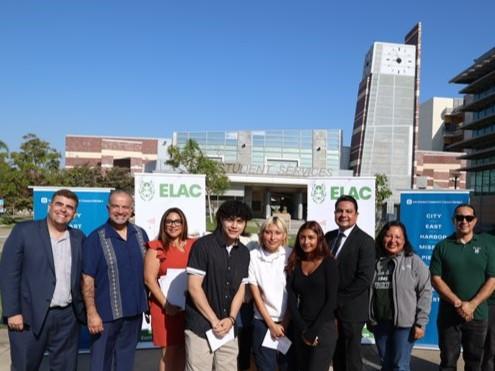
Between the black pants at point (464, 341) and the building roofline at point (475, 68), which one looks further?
the building roofline at point (475, 68)

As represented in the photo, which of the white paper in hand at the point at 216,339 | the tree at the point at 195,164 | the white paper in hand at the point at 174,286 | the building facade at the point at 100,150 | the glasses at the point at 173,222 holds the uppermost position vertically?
the building facade at the point at 100,150

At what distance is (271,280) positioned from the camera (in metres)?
3.31

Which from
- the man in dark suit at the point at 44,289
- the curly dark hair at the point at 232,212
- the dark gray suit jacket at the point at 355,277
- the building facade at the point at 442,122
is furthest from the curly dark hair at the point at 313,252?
the building facade at the point at 442,122

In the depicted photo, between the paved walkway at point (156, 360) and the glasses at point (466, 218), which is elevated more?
the glasses at point (466, 218)

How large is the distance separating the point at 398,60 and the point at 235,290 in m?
49.0

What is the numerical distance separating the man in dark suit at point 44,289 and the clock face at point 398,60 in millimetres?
47781

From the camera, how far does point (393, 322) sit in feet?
12.0

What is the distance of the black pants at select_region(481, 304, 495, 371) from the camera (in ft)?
12.5

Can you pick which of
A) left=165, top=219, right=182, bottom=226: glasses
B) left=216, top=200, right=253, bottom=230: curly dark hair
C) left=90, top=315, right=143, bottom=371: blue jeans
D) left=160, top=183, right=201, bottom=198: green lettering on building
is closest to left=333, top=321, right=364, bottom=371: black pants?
left=216, top=200, right=253, bottom=230: curly dark hair

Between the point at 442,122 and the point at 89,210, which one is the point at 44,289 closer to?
the point at 89,210

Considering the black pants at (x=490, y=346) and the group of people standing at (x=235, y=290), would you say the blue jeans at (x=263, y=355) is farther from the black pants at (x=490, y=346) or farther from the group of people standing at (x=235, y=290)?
the black pants at (x=490, y=346)

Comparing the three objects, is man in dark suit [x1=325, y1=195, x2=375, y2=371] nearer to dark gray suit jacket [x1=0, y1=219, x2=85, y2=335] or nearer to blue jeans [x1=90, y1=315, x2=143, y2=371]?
blue jeans [x1=90, y1=315, x2=143, y2=371]

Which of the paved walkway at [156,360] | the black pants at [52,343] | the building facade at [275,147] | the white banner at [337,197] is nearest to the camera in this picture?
the black pants at [52,343]

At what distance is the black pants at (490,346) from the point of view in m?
3.80
